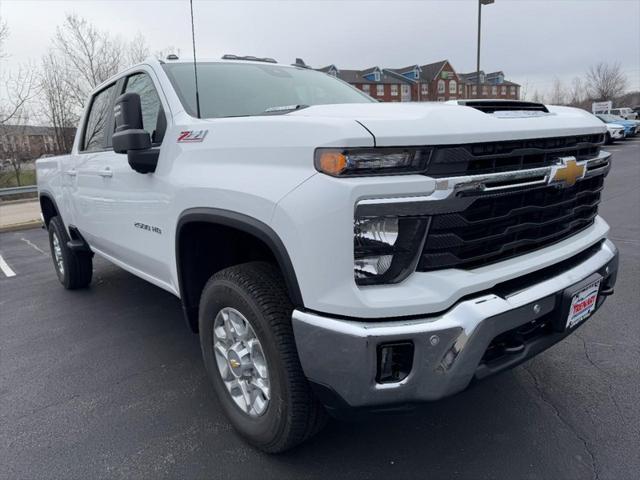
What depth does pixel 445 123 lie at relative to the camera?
174cm

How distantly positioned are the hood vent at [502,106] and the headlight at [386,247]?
705 mm

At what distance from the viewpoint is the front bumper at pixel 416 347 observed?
65.8 inches

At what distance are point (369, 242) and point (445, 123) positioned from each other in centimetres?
51

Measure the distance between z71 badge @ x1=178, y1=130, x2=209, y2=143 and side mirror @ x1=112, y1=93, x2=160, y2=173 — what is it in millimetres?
215

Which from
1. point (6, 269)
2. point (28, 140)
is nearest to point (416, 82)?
point (28, 140)

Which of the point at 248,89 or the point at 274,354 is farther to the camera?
the point at 248,89

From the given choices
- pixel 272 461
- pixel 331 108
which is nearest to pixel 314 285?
pixel 331 108

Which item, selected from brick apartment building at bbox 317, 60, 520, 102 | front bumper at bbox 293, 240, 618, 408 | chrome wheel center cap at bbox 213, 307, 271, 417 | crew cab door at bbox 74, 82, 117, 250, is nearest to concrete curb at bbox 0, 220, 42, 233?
crew cab door at bbox 74, 82, 117, 250

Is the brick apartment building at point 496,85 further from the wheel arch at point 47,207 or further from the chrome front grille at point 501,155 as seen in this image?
the chrome front grille at point 501,155

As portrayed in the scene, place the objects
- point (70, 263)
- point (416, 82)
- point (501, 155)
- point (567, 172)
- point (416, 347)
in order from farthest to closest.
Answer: point (416, 82) < point (70, 263) < point (567, 172) < point (501, 155) < point (416, 347)

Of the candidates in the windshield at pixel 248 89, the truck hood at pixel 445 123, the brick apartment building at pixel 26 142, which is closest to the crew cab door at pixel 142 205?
the windshield at pixel 248 89

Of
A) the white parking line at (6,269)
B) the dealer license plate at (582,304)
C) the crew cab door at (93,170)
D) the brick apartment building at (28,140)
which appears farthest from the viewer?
the brick apartment building at (28,140)

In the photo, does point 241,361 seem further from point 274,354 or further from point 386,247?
point 386,247

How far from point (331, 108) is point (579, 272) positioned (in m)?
1.34
